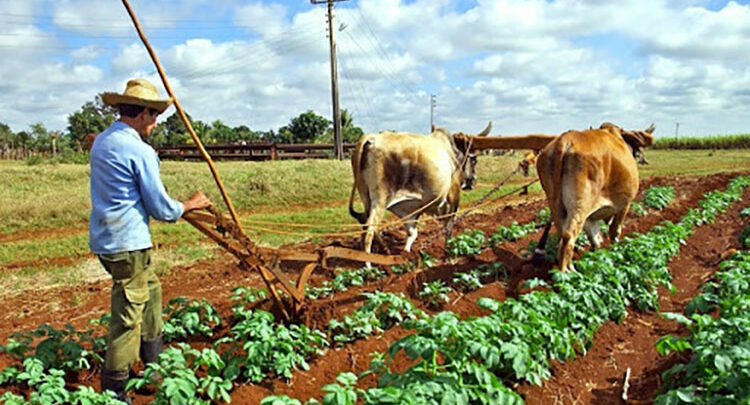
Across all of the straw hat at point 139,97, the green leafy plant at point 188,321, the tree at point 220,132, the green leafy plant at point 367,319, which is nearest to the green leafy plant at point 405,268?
the green leafy plant at point 367,319

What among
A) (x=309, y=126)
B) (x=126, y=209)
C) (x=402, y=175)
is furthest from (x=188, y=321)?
(x=309, y=126)

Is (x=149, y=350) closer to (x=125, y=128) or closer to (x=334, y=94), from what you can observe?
(x=125, y=128)

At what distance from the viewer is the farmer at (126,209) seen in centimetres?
400

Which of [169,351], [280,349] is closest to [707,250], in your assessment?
[280,349]

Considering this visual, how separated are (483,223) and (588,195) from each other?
19.6 ft

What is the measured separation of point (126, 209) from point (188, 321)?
1.31 meters

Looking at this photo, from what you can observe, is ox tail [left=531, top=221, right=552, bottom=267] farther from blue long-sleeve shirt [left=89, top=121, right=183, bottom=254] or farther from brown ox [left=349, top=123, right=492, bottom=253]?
blue long-sleeve shirt [left=89, top=121, right=183, bottom=254]

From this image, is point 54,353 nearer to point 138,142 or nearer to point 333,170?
point 138,142

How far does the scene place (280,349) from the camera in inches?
179

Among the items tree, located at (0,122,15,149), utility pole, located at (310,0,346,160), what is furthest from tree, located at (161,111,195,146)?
utility pole, located at (310,0,346,160)

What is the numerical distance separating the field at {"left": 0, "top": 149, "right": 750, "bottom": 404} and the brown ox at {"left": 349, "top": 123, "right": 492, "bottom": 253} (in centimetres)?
76

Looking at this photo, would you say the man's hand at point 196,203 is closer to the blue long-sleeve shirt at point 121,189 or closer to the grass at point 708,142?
the blue long-sleeve shirt at point 121,189

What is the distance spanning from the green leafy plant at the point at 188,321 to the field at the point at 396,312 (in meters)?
0.02

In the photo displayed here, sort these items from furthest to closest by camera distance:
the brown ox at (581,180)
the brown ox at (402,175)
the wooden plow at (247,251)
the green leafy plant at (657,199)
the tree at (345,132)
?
the tree at (345,132), the green leafy plant at (657,199), the brown ox at (402,175), the brown ox at (581,180), the wooden plow at (247,251)
